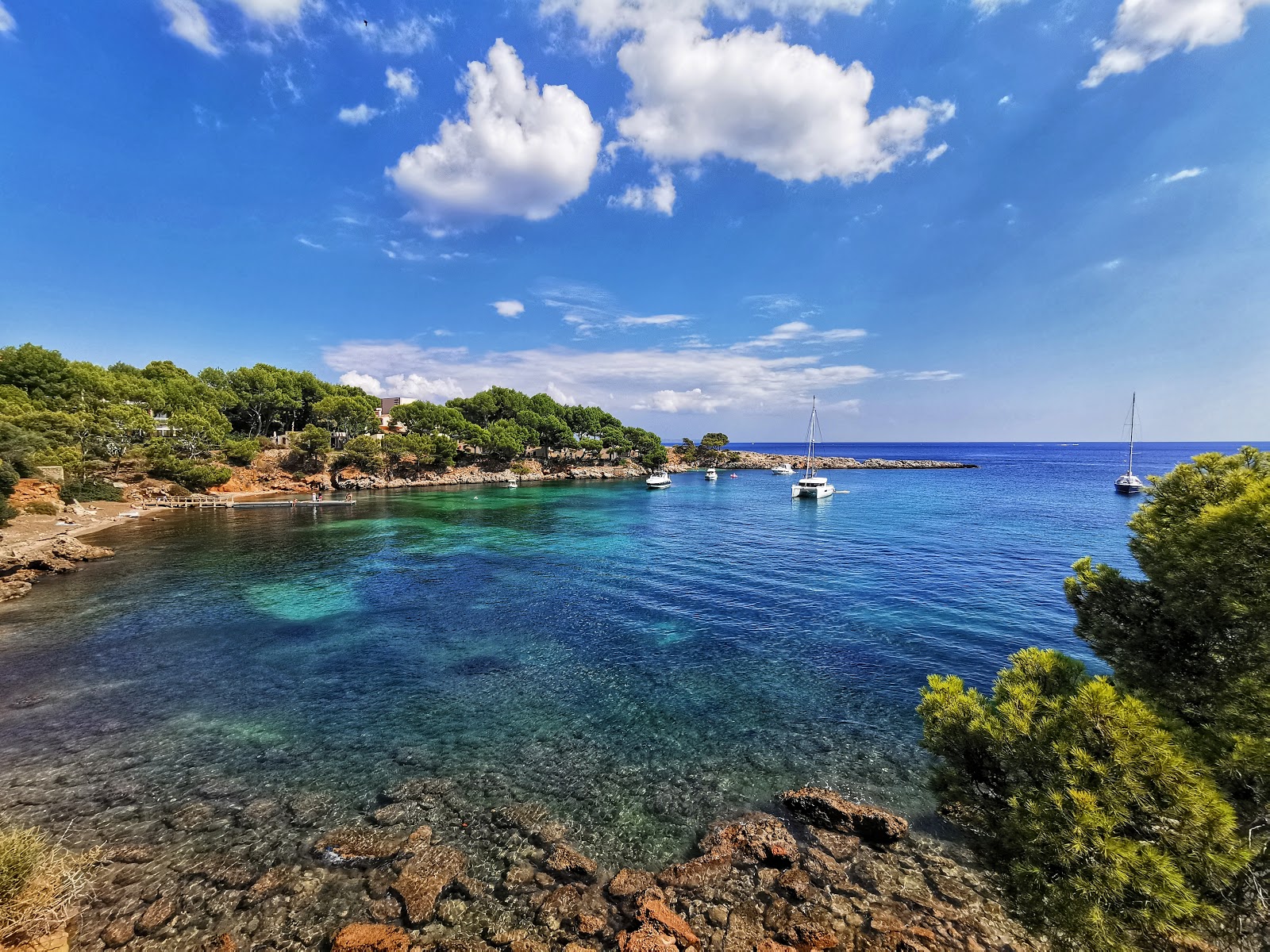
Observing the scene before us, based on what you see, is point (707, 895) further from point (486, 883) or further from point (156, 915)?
point (156, 915)

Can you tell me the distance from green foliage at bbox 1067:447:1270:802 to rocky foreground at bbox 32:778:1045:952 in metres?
4.19

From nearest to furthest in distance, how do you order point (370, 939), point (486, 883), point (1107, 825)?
point (1107, 825) → point (370, 939) → point (486, 883)

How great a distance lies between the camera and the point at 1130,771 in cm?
526

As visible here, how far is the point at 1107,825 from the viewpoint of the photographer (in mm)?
5176

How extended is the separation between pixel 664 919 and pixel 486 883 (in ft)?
10.7

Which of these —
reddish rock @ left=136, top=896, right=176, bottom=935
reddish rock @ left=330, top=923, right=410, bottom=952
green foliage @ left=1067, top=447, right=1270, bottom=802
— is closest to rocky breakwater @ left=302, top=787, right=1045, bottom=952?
reddish rock @ left=330, top=923, right=410, bottom=952

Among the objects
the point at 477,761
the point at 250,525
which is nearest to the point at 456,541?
the point at 250,525

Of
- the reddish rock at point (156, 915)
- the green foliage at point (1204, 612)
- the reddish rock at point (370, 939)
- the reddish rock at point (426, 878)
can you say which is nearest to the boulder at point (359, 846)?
the reddish rock at point (426, 878)

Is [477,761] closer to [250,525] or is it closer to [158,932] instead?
[158,932]

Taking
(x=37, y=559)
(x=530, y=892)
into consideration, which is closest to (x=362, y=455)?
(x=37, y=559)

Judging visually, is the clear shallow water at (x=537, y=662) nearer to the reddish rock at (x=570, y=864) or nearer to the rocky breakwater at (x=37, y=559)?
the reddish rock at (x=570, y=864)

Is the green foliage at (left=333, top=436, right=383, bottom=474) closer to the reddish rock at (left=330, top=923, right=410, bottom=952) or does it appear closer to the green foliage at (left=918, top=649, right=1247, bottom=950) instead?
the reddish rock at (left=330, top=923, right=410, bottom=952)

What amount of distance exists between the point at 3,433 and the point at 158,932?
58.9 m

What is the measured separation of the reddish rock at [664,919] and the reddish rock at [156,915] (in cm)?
758
